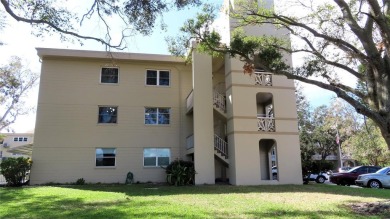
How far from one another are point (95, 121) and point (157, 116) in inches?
154

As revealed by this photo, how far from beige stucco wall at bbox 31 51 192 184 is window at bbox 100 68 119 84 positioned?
0.28m

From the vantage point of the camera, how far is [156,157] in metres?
21.0

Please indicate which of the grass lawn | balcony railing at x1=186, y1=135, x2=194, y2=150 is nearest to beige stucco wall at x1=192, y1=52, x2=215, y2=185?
balcony railing at x1=186, y1=135, x2=194, y2=150

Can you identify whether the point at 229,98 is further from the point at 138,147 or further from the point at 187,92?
the point at 138,147

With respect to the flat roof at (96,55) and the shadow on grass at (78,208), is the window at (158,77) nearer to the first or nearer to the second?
the flat roof at (96,55)

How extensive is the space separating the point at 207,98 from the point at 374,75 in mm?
9745

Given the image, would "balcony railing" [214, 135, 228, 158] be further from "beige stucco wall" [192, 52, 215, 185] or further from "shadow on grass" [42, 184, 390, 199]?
"shadow on grass" [42, 184, 390, 199]

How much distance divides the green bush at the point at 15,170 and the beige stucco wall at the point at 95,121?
76 cm

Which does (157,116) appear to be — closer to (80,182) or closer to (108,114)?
(108,114)

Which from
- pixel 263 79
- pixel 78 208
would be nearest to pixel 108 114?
pixel 263 79

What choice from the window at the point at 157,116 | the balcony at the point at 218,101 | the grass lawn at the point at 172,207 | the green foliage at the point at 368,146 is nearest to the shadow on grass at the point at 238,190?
the grass lawn at the point at 172,207

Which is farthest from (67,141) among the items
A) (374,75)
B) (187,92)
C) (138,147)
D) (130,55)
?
(374,75)

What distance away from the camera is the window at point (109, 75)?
21.4m

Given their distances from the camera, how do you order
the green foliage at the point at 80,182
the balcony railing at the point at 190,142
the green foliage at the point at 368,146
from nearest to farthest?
the green foliage at the point at 80,182 < the balcony railing at the point at 190,142 < the green foliage at the point at 368,146
